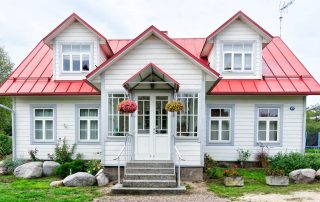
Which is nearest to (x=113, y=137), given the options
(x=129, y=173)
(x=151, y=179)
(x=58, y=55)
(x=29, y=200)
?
(x=129, y=173)

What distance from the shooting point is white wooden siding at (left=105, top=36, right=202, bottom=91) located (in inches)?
387

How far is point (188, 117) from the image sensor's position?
32.7 ft

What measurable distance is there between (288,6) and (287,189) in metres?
12.8

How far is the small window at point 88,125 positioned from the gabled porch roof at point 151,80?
360 cm

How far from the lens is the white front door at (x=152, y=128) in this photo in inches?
392

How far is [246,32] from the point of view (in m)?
12.4

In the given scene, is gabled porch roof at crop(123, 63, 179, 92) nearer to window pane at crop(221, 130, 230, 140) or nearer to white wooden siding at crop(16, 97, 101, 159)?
white wooden siding at crop(16, 97, 101, 159)

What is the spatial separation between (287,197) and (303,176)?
7.31 ft

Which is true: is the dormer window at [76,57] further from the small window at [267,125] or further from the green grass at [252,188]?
the small window at [267,125]

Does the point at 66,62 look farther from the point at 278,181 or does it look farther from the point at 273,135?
the point at 278,181

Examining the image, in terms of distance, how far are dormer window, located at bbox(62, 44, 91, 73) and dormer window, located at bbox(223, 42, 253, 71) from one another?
250 inches

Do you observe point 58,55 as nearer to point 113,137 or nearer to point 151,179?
point 113,137

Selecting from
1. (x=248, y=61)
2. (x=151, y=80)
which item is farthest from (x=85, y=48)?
(x=248, y=61)

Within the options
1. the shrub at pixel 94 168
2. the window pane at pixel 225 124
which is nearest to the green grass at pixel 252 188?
the window pane at pixel 225 124
